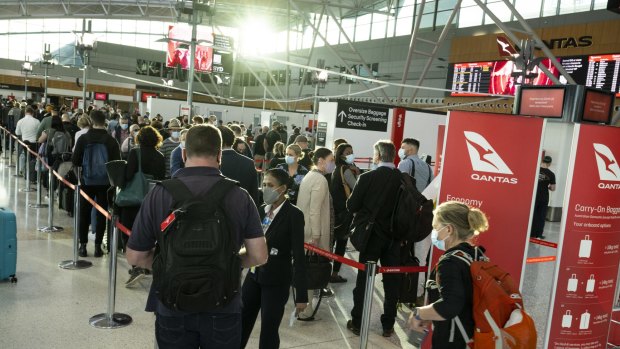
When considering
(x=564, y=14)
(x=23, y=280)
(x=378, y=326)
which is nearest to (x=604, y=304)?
(x=378, y=326)

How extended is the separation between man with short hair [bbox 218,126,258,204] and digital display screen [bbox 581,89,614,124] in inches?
116

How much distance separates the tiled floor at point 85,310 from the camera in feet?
13.5

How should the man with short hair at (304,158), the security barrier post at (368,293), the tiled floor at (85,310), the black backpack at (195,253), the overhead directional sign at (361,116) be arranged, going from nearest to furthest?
the black backpack at (195,253) < the security barrier post at (368,293) < the tiled floor at (85,310) < the man with short hair at (304,158) < the overhead directional sign at (361,116)

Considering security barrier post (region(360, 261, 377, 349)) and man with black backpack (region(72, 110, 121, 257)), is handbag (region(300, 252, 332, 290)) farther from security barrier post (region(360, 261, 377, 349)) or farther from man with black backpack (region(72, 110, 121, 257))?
man with black backpack (region(72, 110, 121, 257))

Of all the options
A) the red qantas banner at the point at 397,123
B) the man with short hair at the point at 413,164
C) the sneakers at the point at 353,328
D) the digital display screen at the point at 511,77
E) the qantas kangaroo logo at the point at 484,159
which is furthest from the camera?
the digital display screen at the point at 511,77

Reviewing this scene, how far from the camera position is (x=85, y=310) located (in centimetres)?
466

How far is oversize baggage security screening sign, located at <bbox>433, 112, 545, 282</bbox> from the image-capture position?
12.0 ft

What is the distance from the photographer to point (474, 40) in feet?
69.5

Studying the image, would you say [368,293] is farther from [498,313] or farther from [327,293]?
[327,293]

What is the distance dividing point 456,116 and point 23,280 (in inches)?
185

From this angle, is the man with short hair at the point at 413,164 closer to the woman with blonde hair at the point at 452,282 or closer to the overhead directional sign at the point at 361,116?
the woman with blonde hair at the point at 452,282

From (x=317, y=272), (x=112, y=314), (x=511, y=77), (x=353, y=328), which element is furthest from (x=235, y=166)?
(x=511, y=77)

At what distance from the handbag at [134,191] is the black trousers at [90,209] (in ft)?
2.70

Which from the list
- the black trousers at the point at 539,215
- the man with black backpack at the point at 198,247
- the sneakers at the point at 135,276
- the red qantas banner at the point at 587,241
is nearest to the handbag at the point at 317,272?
the red qantas banner at the point at 587,241
